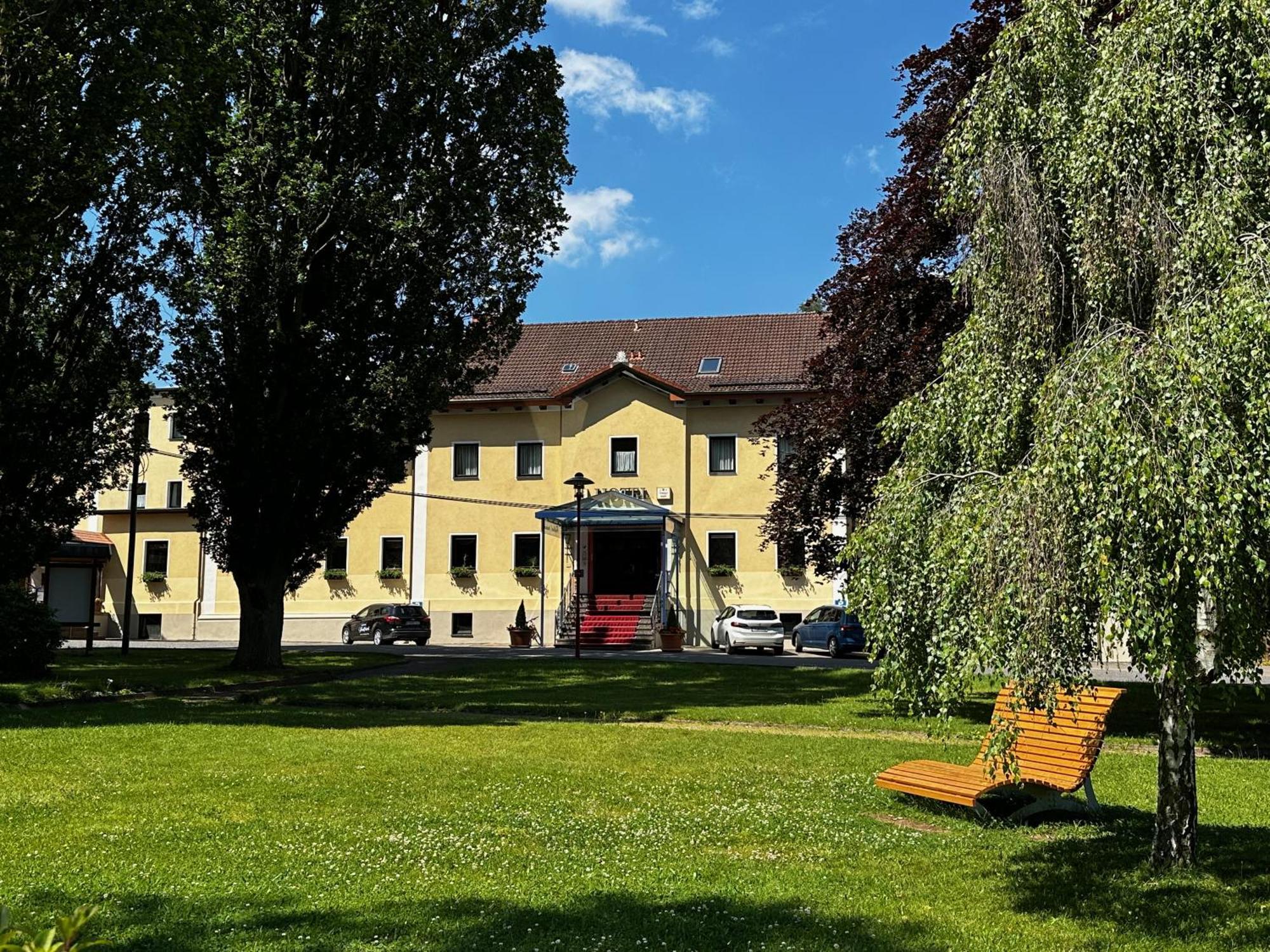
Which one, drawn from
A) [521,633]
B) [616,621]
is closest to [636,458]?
[616,621]

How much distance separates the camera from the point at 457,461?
142ft

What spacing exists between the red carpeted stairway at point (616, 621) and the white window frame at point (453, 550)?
14.5 feet

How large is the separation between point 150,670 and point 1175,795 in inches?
872

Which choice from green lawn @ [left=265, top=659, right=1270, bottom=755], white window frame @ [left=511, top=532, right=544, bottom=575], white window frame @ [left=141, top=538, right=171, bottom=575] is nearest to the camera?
green lawn @ [left=265, top=659, right=1270, bottom=755]

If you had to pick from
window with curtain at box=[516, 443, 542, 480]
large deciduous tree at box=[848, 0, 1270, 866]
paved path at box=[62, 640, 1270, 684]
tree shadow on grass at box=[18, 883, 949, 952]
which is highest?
window with curtain at box=[516, 443, 542, 480]

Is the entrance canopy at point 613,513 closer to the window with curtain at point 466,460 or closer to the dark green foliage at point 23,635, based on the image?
the window with curtain at point 466,460

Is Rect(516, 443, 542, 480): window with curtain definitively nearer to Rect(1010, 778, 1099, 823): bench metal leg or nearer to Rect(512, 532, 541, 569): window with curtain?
Rect(512, 532, 541, 569): window with curtain

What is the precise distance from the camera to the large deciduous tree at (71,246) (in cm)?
1656

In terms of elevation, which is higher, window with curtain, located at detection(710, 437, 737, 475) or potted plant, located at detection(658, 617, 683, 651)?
window with curtain, located at detection(710, 437, 737, 475)

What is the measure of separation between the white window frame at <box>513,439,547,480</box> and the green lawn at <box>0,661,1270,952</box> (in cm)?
2983

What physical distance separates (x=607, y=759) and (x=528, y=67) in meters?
17.7

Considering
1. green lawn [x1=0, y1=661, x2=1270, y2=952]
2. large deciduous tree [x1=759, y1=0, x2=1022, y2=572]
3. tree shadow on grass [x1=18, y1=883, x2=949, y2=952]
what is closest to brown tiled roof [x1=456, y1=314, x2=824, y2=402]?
large deciduous tree [x1=759, y1=0, x2=1022, y2=572]

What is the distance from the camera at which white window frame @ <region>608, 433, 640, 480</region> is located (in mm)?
41875

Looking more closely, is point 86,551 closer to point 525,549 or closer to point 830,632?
point 525,549
